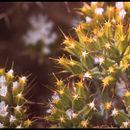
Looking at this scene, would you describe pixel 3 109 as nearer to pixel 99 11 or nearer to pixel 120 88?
pixel 120 88

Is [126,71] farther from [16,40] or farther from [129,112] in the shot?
[16,40]

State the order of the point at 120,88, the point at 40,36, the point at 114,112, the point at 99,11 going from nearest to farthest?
1. the point at 114,112
2. the point at 120,88
3. the point at 99,11
4. the point at 40,36

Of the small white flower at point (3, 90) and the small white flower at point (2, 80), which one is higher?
the small white flower at point (2, 80)

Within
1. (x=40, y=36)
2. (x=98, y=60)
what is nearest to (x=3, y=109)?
(x=98, y=60)

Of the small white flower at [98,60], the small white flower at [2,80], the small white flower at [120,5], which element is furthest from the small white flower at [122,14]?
the small white flower at [2,80]

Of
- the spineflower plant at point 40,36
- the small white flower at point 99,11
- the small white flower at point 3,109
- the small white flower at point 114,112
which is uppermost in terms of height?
the spineflower plant at point 40,36

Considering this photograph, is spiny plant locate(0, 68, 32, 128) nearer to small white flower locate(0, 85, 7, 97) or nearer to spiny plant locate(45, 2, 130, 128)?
small white flower locate(0, 85, 7, 97)

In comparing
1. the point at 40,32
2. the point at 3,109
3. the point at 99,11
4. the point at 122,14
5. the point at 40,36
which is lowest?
the point at 3,109

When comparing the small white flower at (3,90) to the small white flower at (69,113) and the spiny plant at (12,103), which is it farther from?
the small white flower at (69,113)
